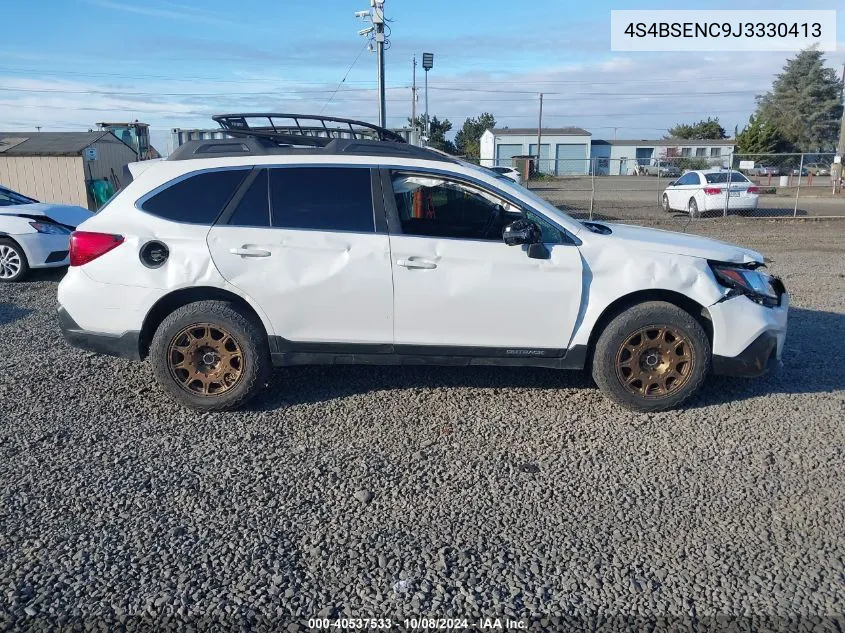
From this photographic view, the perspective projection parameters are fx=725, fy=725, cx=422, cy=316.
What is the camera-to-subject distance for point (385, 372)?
5.96 meters

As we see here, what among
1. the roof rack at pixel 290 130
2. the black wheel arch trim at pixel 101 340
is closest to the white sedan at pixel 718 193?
the roof rack at pixel 290 130

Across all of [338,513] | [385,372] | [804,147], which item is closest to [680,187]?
[385,372]

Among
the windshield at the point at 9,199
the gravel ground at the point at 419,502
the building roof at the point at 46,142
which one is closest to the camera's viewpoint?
the gravel ground at the point at 419,502

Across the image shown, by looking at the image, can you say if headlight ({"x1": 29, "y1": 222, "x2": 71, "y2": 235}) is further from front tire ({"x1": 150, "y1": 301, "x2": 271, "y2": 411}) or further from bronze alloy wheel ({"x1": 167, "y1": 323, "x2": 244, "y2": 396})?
bronze alloy wheel ({"x1": 167, "y1": 323, "x2": 244, "y2": 396})

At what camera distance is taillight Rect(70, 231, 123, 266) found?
494 cm

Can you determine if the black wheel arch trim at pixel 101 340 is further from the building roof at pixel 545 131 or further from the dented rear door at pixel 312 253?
the building roof at pixel 545 131

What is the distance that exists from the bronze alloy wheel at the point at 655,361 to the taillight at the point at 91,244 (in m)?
3.55

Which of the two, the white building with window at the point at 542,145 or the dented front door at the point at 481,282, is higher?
the white building with window at the point at 542,145

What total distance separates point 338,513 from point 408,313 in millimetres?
1633

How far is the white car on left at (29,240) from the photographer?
10.0 m

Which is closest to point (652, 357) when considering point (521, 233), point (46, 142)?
point (521, 233)

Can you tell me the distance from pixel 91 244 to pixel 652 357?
155 inches

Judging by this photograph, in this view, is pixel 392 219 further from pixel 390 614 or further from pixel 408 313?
pixel 390 614

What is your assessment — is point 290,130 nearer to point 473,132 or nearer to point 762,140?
point 762,140
